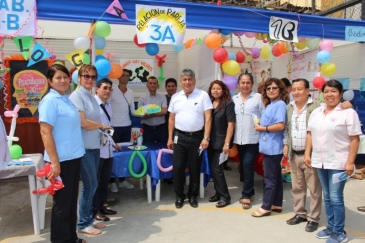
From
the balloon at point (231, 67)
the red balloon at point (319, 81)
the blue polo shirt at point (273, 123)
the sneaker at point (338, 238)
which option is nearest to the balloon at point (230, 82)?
the balloon at point (231, 67)

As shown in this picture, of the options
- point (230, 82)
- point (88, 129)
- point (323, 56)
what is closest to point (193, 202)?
point (230, 82)

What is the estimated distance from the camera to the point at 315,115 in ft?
10.2

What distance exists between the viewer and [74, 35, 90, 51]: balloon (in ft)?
12.3

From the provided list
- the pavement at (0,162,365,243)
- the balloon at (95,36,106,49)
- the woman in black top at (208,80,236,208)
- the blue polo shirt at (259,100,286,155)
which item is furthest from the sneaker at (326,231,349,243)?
the balloon at (95,36,106,49)

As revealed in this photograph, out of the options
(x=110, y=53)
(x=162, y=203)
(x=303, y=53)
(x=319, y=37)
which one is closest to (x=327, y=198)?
(x=162, y=203)

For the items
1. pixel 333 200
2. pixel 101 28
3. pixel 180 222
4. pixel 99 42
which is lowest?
pixel 180 222

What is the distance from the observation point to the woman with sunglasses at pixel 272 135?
355 centimetres

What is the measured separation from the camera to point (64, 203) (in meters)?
2.69

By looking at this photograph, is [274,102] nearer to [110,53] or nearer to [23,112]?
[110,53]

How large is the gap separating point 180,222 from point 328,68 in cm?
325

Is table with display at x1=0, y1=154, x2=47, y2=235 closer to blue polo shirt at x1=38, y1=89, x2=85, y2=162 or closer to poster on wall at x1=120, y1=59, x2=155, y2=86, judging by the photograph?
blue polo shirt at x1=38, y1=89, x2=85, y2=162

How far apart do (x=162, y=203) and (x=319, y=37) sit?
3417mm

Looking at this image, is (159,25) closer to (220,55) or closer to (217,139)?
(220,55)

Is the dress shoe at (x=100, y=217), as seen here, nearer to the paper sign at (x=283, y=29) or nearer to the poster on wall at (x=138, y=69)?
the paper sign at (x=283, y=29)
